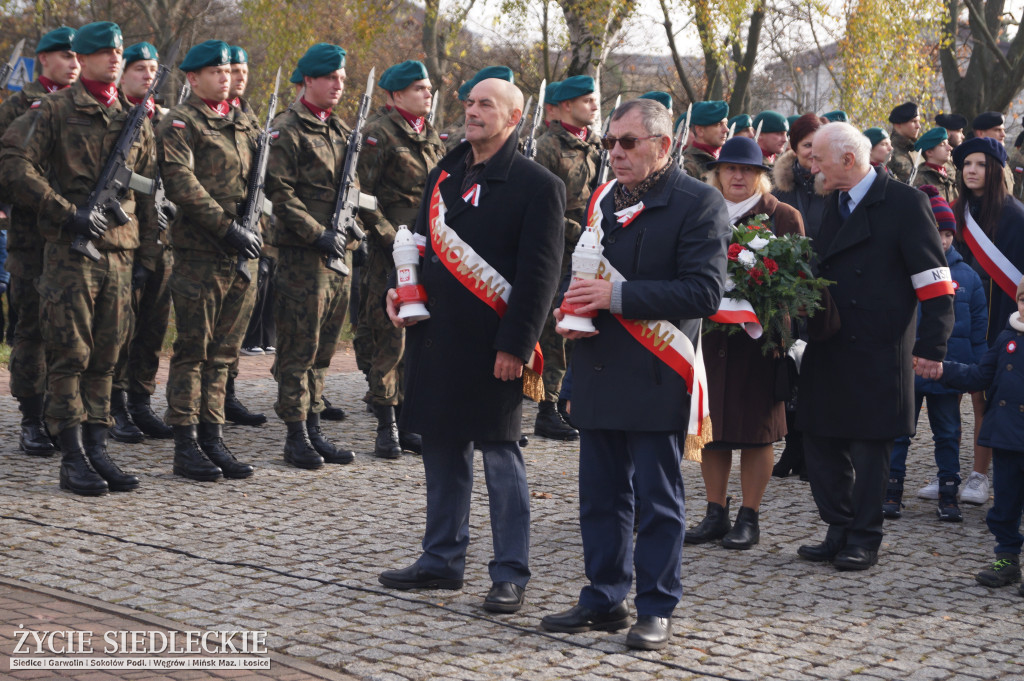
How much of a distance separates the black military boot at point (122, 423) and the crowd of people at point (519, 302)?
2 centimetres

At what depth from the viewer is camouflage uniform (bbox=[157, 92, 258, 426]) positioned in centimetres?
742

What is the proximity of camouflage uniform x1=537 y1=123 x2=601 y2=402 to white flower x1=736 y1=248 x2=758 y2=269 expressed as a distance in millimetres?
3260

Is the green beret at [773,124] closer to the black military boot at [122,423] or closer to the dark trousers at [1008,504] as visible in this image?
the dark trousers at [1008,504]

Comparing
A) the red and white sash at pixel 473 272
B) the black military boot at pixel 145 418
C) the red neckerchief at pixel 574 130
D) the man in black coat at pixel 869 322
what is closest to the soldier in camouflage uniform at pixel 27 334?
the black military boot at pixel 145 418

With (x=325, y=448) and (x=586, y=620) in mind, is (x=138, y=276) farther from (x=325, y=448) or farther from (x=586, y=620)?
(x=586, y=620)

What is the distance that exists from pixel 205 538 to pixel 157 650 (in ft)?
5.66

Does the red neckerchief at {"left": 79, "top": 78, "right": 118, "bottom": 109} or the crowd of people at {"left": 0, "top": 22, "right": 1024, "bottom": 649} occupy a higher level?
the red neckerchief at {"left": 79, "top": 78, "right": 118, "bottom": 109}

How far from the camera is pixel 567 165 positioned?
369 inches

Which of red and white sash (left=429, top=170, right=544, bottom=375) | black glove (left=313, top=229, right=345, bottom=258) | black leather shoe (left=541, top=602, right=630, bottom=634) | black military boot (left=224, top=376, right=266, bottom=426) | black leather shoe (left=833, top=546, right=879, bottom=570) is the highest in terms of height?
black glove (left=313, top=229, right=345, bottom=258)

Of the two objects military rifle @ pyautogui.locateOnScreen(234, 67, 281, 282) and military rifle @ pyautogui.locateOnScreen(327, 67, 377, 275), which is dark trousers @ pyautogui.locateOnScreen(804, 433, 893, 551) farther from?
military rifle @ pyautogui.locateOnScreen(234, 67, 281, 282)

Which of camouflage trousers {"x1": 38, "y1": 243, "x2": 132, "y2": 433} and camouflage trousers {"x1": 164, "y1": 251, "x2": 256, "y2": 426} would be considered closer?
camouflage trousers {"x1": 38, "y1": 243, "x2": 132, "y2": 433}

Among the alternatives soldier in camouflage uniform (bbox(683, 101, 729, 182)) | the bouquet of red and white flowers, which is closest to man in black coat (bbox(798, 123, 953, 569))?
the bouquet of red and white flowers

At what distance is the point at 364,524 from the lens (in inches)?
265

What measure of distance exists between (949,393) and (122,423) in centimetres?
551
